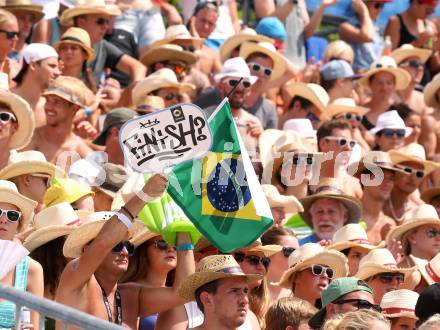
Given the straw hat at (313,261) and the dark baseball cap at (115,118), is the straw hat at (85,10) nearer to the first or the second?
the dark baseball cap at (115,118)

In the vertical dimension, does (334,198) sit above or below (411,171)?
above

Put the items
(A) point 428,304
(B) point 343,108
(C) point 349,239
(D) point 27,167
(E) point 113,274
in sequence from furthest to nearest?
(B) point 343,108
(C) point 349,239
(D) point 27,167
(E) point 113,274
(A) point 428,304

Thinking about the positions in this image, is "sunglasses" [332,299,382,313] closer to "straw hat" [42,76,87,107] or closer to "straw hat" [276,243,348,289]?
"straw hat" [276,243,348,289]

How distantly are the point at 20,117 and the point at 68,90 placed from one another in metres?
0.83

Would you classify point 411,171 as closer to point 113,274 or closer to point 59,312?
point 113,274

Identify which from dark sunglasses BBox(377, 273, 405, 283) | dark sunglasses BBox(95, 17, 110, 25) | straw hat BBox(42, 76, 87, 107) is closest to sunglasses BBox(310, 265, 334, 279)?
dark sunglasses BBox(377, 273, 405, 283)

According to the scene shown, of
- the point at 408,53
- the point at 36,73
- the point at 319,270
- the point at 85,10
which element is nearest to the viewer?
the point at 319,270

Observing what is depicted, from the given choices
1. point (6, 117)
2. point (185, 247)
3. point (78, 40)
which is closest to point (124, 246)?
point (185, 247)

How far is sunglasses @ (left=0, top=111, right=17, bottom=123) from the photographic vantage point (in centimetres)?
1065

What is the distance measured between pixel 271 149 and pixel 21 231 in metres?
3.53

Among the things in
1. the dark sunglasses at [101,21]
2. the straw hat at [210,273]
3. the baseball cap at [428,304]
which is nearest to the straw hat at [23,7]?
the dark sunglasses at [101,21]

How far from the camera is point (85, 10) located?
→ 43.9 ft

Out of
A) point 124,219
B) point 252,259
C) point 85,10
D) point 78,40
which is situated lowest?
point 252,259

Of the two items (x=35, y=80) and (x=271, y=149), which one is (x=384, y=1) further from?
(x=35, y=80)
